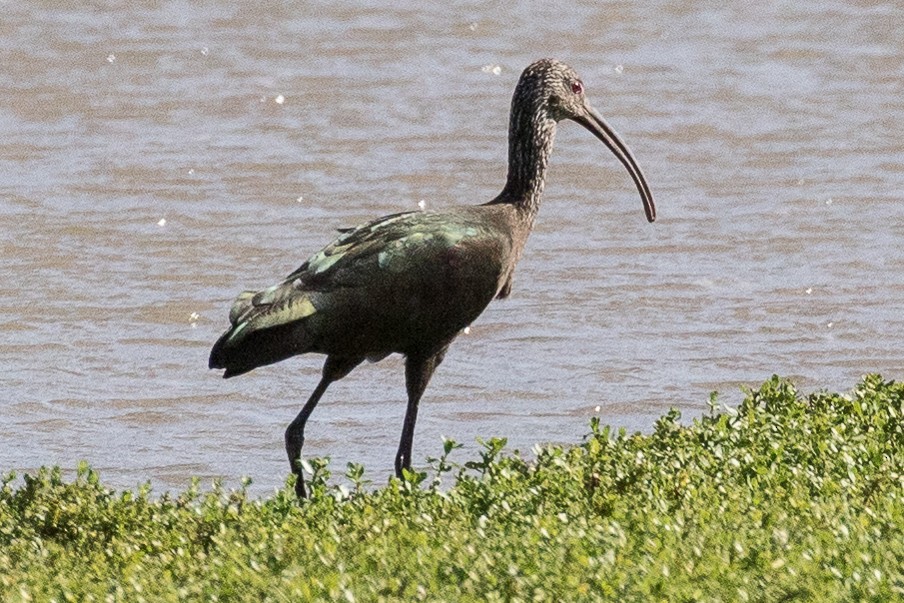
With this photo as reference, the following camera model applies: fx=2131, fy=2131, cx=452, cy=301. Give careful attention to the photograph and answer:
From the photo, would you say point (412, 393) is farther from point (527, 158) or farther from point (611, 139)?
point (611, 139)

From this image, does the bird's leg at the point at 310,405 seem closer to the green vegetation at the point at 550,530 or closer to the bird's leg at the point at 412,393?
the bird's leg at the point at 412,393

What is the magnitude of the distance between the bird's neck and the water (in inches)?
48.2

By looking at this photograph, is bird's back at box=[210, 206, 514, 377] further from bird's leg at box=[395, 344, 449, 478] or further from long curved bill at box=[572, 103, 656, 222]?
long curved bill at box=[572, 103, 656, 222]

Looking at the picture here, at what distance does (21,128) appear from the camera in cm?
1567

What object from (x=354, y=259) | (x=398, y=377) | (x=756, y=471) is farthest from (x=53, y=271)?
(x=756, y=471)

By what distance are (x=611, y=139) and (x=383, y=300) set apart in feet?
6.13

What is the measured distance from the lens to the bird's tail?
Answer: 779 centimetres

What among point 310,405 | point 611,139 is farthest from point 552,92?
point 310,405

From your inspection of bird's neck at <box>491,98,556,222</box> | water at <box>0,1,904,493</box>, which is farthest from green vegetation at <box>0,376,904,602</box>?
water at <box>0,1,904,493</box>

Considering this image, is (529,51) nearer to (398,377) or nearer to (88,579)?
(398,377)

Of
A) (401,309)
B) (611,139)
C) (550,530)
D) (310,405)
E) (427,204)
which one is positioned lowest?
(427,204)

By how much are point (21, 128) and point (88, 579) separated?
10.0m

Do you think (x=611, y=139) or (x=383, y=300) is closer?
(x=383, y=300)

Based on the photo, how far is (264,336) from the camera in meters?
7.80
